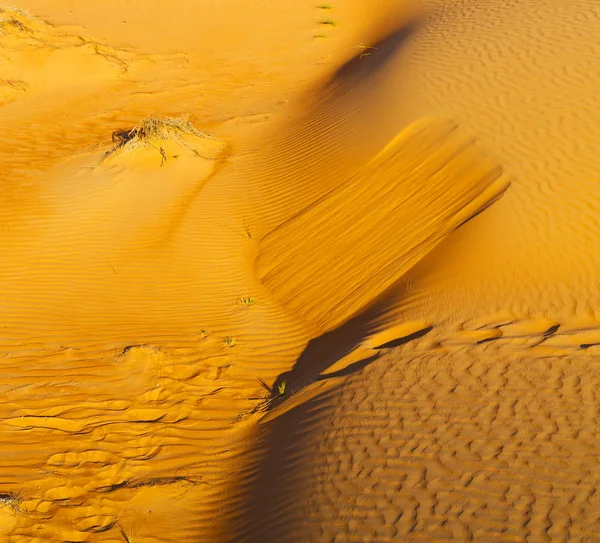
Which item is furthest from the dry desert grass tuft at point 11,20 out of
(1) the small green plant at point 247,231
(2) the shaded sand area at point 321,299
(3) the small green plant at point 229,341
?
(3) the small green plant at point 229,341

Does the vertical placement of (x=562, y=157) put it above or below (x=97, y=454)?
above

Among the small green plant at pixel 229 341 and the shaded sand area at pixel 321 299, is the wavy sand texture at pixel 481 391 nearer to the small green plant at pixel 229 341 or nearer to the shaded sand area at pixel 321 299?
the shaded sand area at pixel 321 299

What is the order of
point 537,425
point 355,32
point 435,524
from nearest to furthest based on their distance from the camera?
point 435,524 → point 537,425 → point 355,32

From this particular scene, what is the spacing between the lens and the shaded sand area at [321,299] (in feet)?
14.7

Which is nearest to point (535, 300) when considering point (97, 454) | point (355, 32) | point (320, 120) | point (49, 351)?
point (97, 454)

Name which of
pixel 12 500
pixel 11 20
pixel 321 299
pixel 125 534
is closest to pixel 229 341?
pixel 321 299

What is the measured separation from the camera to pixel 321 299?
7500 mm

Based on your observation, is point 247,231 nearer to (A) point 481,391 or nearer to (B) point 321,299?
(B) point 321,299

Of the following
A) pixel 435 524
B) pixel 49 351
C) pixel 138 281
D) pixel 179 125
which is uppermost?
pixel 179 125

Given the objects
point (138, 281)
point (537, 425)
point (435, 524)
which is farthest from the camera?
point (138, 281)

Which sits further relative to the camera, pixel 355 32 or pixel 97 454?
pixel 355 32

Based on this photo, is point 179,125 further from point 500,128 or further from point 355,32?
point 355,32

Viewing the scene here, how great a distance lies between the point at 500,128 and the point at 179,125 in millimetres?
5421

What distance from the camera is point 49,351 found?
654cm
